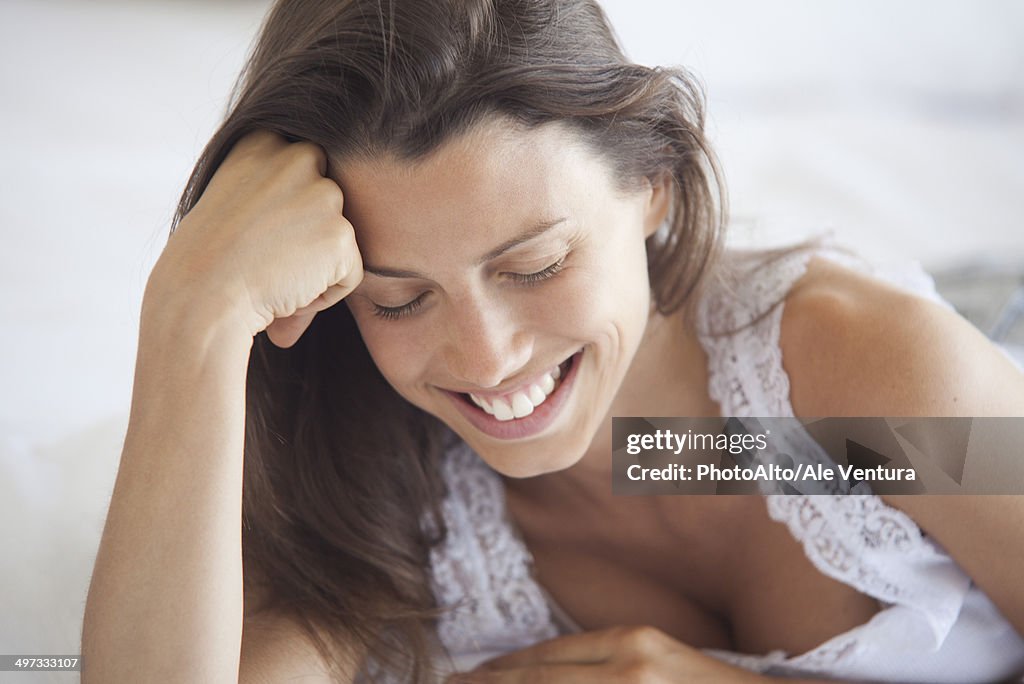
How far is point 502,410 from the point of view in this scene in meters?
0.99

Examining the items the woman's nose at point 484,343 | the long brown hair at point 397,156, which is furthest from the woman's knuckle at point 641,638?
the woman's nose at point 484,343

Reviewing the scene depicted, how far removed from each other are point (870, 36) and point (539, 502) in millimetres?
1422

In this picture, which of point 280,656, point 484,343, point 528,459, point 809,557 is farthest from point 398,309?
point 809,557

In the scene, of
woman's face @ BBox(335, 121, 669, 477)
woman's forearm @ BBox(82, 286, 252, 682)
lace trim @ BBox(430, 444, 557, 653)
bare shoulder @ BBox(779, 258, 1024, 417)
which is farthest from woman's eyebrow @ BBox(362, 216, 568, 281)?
lace trim @ BBox(430, 444, 557, 653)

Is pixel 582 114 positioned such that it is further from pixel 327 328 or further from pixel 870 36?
pixel 870 36

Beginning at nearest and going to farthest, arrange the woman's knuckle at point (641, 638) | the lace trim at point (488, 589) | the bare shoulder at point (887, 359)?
the bare shoulder at point (887, 359), the woman's knuckle at point (641, 638), the lace trim at point (488, 589)

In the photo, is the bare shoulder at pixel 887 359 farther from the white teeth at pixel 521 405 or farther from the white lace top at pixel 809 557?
the white teeth at pixel 521 405

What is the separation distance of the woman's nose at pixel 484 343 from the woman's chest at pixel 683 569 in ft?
1.38

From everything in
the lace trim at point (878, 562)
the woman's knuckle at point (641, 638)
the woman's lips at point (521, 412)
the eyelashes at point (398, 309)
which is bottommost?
the woman's knuckle at point (641, 638)

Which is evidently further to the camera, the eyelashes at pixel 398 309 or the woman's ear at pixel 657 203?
the woman's ear at pixel 657 203

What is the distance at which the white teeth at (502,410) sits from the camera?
979 millimetres

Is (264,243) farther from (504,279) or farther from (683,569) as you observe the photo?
(683,569)

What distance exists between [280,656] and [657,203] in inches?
23.9

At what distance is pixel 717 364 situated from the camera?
1.16m
